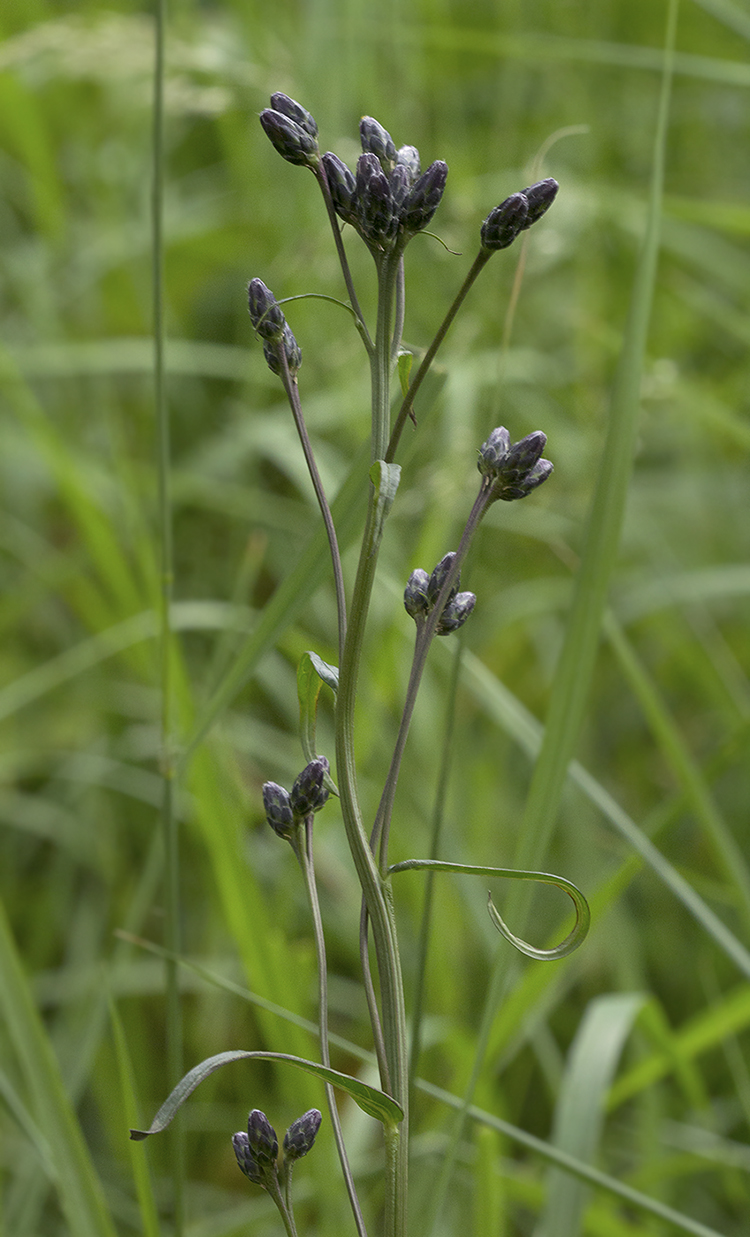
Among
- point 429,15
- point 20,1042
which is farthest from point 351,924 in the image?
point 429,15

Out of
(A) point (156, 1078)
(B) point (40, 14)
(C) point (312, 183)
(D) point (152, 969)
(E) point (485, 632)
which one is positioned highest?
(B) point (40, 14)

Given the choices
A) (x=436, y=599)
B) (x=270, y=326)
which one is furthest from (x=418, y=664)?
(x=270, y=326)

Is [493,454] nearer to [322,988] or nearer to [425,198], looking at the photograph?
[425,198]

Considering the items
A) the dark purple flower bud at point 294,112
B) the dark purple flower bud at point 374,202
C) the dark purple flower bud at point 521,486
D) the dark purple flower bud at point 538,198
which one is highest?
the dark purple flower bud at point 294,112

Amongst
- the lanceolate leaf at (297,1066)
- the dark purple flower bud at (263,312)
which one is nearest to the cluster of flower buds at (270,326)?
the dark purple flower bud at (263,312)

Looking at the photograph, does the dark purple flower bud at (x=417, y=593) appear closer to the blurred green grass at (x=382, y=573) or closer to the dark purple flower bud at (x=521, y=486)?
the dark purple flower bud at (x=521, y=486)

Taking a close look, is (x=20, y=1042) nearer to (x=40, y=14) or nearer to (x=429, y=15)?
(x=429, y=15)
